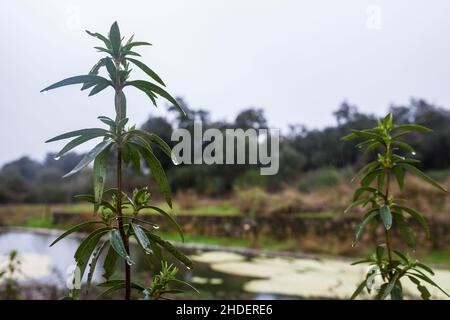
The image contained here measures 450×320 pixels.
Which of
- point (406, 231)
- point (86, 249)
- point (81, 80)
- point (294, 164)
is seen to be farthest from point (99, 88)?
point (294, 164)

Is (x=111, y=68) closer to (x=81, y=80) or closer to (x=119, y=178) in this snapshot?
(x=81, y=80)

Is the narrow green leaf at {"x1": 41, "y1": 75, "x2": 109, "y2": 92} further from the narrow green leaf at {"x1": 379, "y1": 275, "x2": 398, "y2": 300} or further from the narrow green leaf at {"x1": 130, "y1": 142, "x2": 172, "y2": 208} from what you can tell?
the narrow green leaf at {"x1": 379, "y1": 275, "x2": 398, "y2": 300}

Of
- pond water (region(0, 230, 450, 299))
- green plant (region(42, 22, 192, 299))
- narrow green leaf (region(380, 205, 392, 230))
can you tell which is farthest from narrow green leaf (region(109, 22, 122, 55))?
pond water (region(0, 230, 450, 299))

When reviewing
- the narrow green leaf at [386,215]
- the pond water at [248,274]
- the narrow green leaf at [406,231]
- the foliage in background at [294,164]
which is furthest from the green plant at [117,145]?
the foliage in background at [294,164]

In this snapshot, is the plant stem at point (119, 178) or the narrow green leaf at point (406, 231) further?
the narrow green leaf at point (406, 231)

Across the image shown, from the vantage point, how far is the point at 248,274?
394 centimetres

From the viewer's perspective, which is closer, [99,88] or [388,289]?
[99,88]

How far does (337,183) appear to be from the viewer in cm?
690

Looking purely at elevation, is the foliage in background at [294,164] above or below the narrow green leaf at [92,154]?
above

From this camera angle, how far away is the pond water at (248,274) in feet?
10.2

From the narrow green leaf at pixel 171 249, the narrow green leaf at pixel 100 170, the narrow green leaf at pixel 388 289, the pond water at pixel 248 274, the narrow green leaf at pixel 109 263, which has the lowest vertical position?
the pond water at pixel 248 274

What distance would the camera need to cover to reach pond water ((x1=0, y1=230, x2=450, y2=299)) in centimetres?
310

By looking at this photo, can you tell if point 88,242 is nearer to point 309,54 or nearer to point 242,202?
point 309,54

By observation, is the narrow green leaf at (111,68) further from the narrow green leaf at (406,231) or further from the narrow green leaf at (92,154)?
the narrow green leaf at (406,231)
